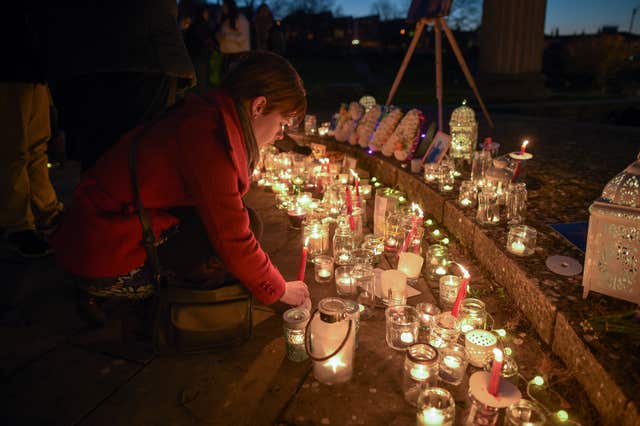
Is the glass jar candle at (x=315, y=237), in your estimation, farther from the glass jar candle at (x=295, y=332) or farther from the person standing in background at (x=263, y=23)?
the person standing in background at (x=263, y=23)

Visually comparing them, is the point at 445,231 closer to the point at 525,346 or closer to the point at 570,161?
the point at 525,346

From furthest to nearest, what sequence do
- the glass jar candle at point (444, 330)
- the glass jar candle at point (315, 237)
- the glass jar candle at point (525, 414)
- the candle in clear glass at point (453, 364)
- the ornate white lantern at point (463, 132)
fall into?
the ornate white lantern at point (463, 132)
the glass jar candle at point (315, 237)
the glass jar candle at point (444, 330)
the candle in clear glass at point (453, 364)
the glass jar candle at point (525, 414)

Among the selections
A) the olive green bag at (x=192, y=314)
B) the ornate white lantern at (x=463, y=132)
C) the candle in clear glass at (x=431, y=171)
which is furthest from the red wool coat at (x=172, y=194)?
the ornate white lantern at (x=463, y=132)

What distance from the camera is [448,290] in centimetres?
296

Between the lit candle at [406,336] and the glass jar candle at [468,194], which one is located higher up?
the glass jar candle at [468,194]

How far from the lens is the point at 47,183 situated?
4.20m

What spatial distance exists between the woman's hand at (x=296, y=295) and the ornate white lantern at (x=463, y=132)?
3.13 m

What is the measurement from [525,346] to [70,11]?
3.41 metres

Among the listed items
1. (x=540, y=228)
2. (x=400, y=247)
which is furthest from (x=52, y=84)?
(x=540, y=228)

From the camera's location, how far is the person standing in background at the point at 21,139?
3424 millimetres

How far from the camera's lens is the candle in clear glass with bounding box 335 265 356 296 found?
10.3 ft

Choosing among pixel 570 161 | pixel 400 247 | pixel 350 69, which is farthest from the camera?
pixel 350 69

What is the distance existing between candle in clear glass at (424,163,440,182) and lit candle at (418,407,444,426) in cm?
303

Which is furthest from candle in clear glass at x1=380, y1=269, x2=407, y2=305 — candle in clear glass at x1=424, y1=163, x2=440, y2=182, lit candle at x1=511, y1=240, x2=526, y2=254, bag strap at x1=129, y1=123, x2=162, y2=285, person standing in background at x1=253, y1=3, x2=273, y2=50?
person standing in background at x1=253, y1=3, x2=273, y2=50
